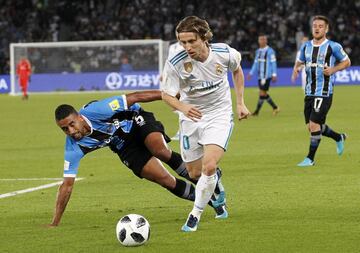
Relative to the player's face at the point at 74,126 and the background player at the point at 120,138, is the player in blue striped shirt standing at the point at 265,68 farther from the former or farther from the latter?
the player's face at the point at 74,126

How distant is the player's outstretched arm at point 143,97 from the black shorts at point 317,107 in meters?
5.85

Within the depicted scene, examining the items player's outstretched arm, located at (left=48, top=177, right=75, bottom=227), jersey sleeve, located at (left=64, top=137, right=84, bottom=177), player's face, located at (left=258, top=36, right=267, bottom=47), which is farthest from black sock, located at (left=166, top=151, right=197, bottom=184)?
player's face, located at (left=258, top=36, right=267, bottom=47)

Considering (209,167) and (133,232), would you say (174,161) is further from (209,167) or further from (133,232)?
(133,232)

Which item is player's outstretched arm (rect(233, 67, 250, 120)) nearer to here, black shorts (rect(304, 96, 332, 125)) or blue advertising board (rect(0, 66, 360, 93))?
black shorts (rect(304, 96, 332, 125))

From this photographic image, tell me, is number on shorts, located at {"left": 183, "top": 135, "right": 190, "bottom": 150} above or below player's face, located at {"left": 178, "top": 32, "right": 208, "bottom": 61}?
below

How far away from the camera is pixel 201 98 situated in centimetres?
928

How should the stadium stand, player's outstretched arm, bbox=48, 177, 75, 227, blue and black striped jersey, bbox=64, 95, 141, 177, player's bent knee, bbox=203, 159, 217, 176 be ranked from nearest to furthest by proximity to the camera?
1. player's bent knee, bbox=203, 159, 217, 176
2. player's outstretched arm, bbox=48, 177, 75, 227
3. blue and black striped jersey, bbox=64, 95, 141, 177
4. the stadium stand

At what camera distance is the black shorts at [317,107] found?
48.3 ft

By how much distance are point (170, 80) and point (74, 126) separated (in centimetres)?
105

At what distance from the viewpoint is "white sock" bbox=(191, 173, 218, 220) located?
892 cm

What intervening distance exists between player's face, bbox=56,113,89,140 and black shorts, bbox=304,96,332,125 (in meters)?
6.29

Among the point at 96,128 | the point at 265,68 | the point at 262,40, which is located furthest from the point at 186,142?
the point at 265,68

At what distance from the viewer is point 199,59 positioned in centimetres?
905

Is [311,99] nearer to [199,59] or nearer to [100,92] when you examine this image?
[199,59]
